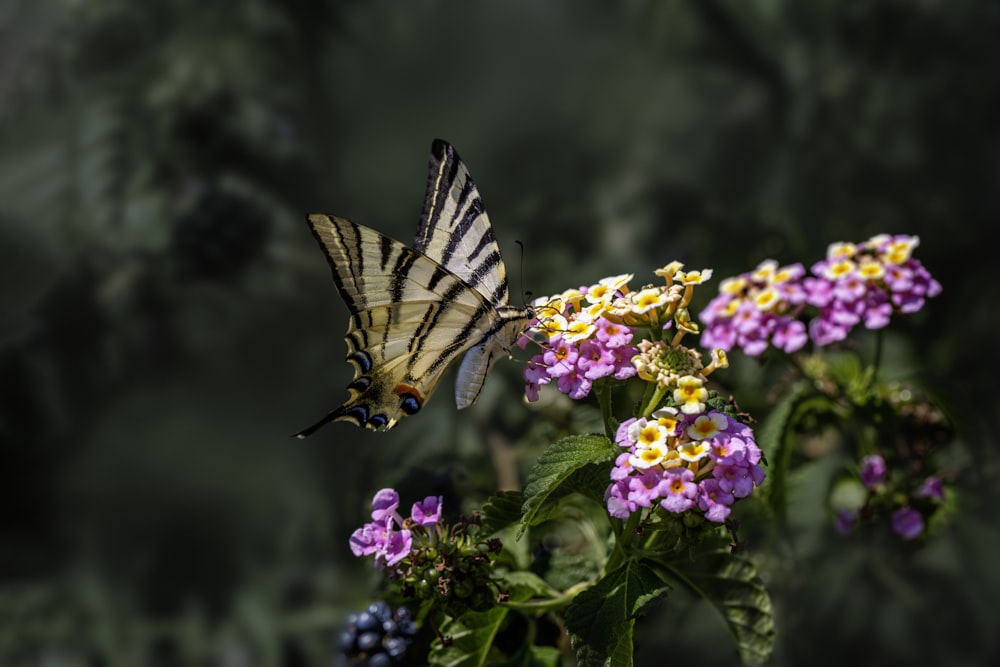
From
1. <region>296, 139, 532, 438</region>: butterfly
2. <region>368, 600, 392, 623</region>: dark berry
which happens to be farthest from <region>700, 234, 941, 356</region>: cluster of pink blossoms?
<region>368, 600, 392, 623</region>: dark berry

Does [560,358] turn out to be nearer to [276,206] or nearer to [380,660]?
[380,660]

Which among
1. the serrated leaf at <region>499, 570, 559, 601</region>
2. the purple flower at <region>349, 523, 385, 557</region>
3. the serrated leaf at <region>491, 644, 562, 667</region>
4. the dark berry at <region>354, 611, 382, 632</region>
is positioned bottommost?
the serrated leaf at <region>491, 644, 562, 667</region>

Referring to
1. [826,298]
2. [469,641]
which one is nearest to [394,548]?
[469,641]

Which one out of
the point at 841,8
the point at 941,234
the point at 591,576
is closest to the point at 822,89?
the point at 841,8

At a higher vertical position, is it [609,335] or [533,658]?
[609,335]

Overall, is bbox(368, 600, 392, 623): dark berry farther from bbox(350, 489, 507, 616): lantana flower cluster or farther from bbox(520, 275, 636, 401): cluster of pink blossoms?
bbox(520, 275, 636, 401): cluster of pink blossoms

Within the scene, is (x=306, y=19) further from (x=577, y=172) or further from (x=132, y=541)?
(x=132, y=541)

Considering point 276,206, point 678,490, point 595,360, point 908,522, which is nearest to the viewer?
point 678,490
